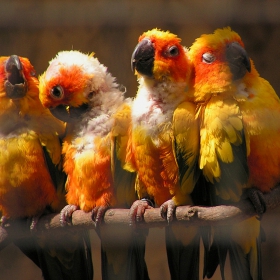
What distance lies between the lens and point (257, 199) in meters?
1.54

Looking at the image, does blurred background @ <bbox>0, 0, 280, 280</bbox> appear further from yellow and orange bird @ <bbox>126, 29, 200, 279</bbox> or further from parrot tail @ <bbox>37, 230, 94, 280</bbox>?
yellow and orange bird @ <bbox>126, 29, 200, 279</bbox>

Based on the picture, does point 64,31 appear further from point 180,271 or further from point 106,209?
point 180,271

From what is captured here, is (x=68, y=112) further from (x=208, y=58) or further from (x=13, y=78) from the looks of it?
(x=208, y=58)

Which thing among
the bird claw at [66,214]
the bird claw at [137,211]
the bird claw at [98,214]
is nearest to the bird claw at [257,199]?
the bird claw at [137,211]

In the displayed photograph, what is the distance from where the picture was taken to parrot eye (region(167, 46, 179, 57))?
1637 mm

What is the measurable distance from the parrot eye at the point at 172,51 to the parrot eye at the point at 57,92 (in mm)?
318

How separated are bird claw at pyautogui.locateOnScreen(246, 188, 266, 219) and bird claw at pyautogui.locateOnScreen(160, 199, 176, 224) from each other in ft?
0.65

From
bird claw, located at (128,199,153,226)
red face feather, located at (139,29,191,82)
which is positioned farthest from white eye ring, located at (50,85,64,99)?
bird claw, located at (128,199,153,226)

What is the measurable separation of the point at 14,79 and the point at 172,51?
475 millimetres

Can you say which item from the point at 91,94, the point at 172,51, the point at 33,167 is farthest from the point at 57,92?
the point at 172,51

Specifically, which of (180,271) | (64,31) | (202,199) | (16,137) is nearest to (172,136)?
Answer: (202,199)

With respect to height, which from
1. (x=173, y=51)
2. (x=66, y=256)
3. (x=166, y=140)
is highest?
(x=173, y=51)

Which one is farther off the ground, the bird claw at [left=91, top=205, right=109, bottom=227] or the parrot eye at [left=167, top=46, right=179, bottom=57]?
the parrot eye at [left=167, top=46, right=179, bottom=57]

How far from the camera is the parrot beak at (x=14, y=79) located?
1753mm
